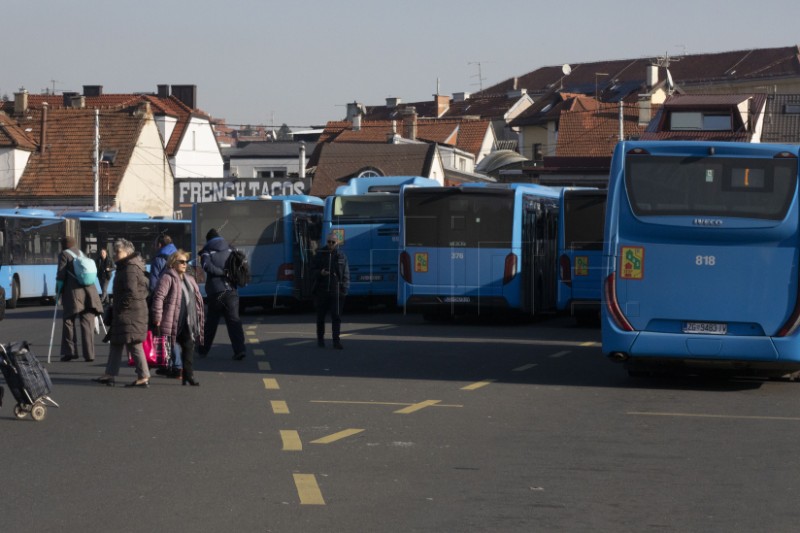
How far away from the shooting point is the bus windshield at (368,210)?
33.1 meters

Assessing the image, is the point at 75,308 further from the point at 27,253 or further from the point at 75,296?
the point at 27,253

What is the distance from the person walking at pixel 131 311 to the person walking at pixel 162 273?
1.09 ft

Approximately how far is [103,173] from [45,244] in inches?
1233

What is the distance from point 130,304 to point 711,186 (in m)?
6.96

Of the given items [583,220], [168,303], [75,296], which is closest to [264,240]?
[583,220]

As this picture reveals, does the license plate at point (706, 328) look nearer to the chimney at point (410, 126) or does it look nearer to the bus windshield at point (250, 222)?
the bus windshield at point (250, 222)

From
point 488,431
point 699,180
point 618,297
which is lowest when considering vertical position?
point 488,431

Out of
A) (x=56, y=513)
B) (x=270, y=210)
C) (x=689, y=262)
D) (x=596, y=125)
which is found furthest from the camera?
(x=596, y=125)

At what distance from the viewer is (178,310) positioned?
15.4 metres

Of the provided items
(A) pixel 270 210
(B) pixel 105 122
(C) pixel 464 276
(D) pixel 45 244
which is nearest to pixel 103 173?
(B) pixel 105 122

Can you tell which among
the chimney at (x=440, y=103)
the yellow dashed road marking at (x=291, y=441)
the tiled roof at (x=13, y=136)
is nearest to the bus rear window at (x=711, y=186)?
the yellow dashed road marking at (x=291, y=441)

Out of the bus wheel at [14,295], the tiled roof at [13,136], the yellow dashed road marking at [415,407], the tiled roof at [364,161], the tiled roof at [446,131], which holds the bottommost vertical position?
the bus wheel at [14,295]

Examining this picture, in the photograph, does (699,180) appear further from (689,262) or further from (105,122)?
(105,122)

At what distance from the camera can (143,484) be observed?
8.96 meters
